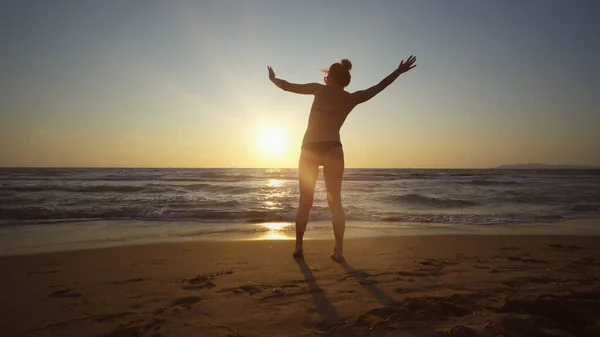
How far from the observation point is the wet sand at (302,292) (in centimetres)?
210

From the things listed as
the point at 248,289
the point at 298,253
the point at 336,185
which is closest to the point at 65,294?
the point at 248,289

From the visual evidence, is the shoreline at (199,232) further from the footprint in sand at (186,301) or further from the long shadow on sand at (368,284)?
the footprint in sand at (186,301)

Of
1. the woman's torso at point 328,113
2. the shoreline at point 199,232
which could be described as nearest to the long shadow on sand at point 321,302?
the woman's torso at point 328,113

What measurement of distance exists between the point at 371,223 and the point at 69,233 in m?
5.52

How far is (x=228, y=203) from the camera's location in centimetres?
1063

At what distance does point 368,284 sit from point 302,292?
0.59m

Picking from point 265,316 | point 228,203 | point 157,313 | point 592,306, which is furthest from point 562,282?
point 228,203

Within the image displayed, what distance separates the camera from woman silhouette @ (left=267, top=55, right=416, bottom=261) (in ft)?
12.8

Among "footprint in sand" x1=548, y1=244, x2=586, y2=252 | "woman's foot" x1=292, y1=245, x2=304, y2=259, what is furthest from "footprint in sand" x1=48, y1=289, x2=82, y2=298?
"footprint in sand" x1=548, y1=244, x2=586, y2=252

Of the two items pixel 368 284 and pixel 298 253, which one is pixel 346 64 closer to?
pixel 298 253

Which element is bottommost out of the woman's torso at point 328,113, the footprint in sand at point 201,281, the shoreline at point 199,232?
the shoreline at point 199,232

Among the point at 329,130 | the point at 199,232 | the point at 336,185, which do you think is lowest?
the point at 199,232

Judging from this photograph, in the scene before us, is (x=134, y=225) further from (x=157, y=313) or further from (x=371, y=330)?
(x=371, y=330)

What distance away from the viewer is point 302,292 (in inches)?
109
